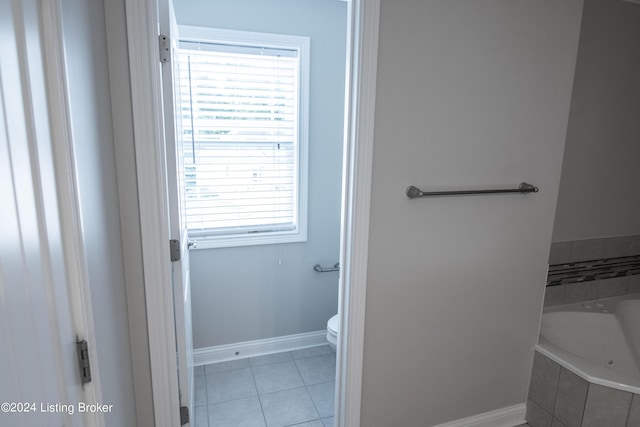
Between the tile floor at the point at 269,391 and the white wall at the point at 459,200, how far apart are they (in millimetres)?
606

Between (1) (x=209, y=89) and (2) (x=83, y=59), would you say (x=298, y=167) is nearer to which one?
(1) (x=209, y=89)

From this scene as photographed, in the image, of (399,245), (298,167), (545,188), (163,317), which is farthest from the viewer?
(298,167)

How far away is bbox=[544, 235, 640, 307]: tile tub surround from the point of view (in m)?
2.36

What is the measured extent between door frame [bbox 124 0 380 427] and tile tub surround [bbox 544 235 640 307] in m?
1.42

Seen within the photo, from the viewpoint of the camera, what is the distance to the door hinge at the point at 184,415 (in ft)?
5.24

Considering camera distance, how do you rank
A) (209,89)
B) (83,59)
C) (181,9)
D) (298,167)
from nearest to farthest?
1. (83,59)
2. (181,9)
3. (209,89)
4. (298,167)

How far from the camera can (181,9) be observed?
224 centimetres

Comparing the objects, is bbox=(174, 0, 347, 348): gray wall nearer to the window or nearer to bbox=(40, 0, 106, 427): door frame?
the window

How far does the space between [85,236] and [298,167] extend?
1837 mm

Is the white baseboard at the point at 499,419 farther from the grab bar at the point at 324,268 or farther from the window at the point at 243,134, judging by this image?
the window at the point at 243,134

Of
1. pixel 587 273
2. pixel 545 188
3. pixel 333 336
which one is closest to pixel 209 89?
pixel 333 336

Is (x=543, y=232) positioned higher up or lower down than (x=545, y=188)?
lower down

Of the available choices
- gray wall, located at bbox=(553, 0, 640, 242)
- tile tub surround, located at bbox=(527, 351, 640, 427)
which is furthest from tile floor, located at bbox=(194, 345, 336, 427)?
gray wall, located at bbox=(553, 0, 640, 242)

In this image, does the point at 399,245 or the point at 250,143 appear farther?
the point at 250,143
